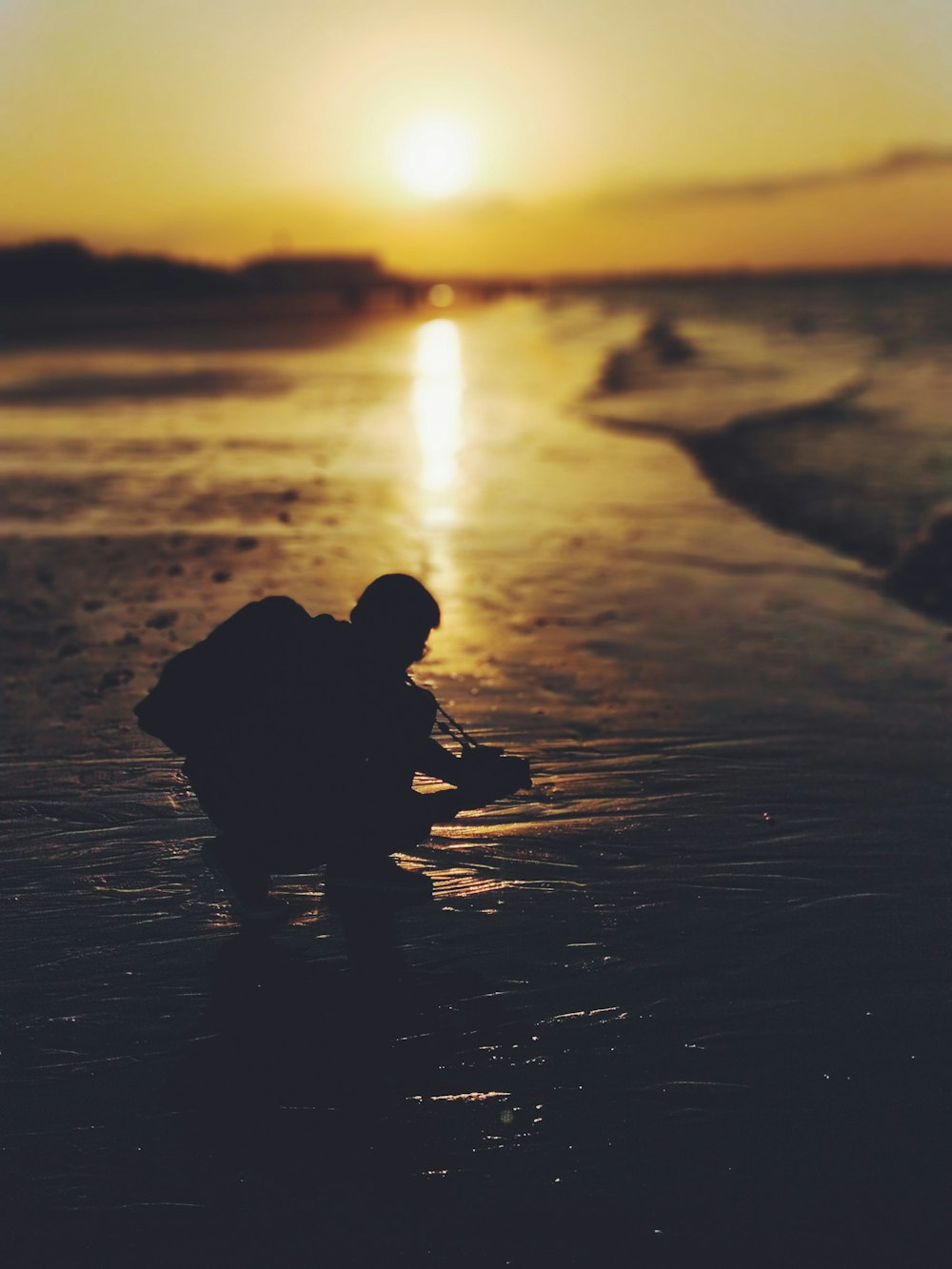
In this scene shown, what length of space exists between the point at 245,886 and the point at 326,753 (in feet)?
1.73

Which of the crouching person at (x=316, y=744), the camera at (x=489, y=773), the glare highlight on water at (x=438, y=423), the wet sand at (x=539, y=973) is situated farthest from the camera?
the glare highlight on water at (x=438, y=423)

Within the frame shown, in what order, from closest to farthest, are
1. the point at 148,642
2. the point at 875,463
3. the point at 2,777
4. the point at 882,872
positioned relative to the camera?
Answer: the point at 882,872 < the point at 2,777 < the point at 148,642 < the point at 875,463

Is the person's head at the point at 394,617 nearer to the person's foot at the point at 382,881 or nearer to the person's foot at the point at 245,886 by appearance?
the person's foot at the point at 382,881

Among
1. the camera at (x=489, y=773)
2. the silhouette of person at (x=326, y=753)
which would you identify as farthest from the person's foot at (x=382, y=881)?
the camera at (x=489, y=773)

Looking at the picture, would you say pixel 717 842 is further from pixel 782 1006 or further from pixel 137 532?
pixel 137 532

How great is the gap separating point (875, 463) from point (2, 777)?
14042 mm

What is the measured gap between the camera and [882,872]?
188 inches

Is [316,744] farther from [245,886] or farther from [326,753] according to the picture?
[245,886]

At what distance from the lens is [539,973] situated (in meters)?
4.07

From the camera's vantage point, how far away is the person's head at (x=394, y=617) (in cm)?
400

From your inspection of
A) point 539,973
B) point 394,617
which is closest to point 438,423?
point 394,617

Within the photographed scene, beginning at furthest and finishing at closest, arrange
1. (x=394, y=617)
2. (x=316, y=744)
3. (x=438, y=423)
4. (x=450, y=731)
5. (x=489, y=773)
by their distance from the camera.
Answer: (x=438, y=423), (x=450, y=731), (x=489, y=773), (x=316, y=744), (x=394, y=617)

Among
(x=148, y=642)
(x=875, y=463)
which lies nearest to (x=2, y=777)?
(x=148, y=642)

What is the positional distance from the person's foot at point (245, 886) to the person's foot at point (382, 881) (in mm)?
214
